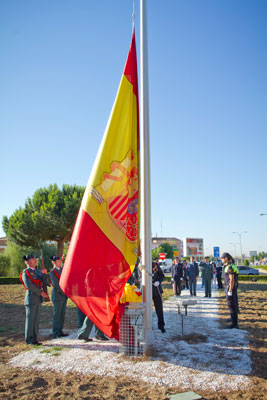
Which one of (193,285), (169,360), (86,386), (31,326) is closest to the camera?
(86,386)

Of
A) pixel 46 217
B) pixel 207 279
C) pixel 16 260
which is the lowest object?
pixel 207 279

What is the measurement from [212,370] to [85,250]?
2948 mm

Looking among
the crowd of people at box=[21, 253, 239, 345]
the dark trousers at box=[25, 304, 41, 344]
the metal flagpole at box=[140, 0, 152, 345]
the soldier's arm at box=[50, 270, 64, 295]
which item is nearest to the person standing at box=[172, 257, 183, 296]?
the crowd of people at box=[21, 253, 239, 345]

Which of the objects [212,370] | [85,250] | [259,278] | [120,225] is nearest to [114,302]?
[85,250]

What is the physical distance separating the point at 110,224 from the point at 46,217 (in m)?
26.0

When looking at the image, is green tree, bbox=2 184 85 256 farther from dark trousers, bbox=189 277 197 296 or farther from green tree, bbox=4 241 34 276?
dark trousers, bbox=189 277 197 296

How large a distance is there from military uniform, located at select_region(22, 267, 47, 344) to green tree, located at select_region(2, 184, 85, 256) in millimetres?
23968

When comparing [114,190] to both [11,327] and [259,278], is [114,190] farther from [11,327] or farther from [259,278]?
[259,278]

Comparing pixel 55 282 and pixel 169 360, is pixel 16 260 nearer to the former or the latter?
pixel 55 282

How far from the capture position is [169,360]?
545 centimetres

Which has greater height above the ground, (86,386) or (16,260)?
(16,260)

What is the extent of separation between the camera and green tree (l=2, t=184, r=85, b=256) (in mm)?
30719

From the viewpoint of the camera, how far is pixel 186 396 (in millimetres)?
4016

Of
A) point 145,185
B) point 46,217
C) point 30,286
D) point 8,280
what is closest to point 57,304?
point 30,286
